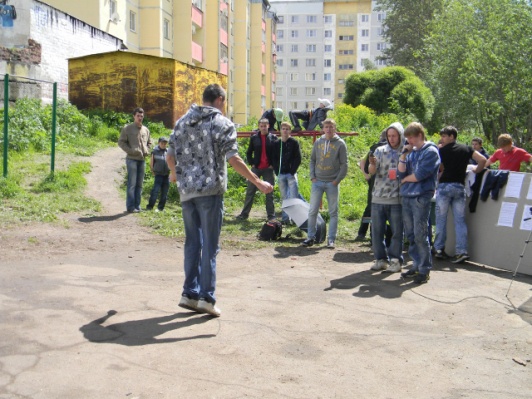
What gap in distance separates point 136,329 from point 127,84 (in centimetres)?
1833

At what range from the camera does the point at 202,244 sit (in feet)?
18.7

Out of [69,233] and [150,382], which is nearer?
[150,382]

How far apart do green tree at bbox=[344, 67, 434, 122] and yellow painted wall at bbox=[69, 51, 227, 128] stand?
15358mm

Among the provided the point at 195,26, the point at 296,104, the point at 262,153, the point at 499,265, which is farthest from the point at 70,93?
the point at 296,104

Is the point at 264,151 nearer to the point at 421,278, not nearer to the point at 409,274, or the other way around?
the point at 409,274

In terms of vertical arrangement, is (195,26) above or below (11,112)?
above

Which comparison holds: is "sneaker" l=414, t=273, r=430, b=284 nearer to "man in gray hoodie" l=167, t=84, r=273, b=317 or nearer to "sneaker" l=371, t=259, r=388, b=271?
"sneaker" l=371, t=259, r=388, b=271

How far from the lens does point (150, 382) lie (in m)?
3.96

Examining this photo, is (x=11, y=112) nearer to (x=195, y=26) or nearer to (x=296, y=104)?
(x=195, y=26)

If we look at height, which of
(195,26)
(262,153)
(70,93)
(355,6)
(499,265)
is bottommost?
(499,265)

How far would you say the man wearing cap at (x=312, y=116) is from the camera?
46.3ft

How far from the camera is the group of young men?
18.2 ft

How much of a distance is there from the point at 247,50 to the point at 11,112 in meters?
49.1

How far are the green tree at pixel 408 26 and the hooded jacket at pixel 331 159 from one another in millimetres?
46839
